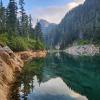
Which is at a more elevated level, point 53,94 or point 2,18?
point 2,18

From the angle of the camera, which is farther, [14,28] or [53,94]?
[14,28]

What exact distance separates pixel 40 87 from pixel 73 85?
5786 millimetres

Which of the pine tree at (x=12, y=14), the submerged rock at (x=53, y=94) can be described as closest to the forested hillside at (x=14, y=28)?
the pine tree at (x=12, y=14)

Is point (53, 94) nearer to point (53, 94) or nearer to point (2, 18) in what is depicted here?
point (53, 94)

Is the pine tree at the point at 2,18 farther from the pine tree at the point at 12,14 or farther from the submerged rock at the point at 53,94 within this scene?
the submerged rock at the point at 53,94

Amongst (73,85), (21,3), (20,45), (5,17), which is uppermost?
(21,3)

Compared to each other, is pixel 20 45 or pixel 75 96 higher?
pixel 20 45

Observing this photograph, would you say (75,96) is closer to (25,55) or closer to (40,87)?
(40,87)

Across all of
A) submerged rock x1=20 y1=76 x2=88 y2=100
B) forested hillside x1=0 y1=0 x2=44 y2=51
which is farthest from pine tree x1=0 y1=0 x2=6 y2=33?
submerged rock x1=20 y1=76 x2=88 y2=100

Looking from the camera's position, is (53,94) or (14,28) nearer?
(53,94)

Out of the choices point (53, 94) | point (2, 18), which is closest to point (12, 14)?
point (2, 18)

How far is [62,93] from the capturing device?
111 ft

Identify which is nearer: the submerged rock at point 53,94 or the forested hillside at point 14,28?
the submerged rock at point 53,94

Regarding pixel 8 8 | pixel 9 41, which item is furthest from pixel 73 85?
pixel 8 8
